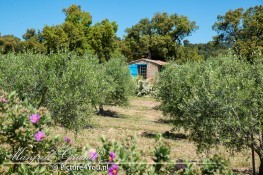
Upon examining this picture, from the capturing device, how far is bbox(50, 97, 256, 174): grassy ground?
14.5 m

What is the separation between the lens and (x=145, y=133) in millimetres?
20344

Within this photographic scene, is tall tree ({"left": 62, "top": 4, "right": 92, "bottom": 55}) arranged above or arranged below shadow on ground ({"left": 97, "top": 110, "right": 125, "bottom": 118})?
above

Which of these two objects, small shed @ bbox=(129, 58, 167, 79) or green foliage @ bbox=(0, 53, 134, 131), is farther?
small shed @ bbox=(129, 58, 167, 79)

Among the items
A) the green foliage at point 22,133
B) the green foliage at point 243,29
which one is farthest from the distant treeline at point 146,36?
the green foliage at point 22,133

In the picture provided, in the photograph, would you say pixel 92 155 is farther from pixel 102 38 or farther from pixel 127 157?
pixel 102 38

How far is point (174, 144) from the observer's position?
17.7 meters

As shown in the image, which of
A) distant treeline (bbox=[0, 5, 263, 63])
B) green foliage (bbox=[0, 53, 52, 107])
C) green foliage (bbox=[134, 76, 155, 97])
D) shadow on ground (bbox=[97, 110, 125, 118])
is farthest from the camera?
distant treeline (bbox=[0, 5, 263, 63])

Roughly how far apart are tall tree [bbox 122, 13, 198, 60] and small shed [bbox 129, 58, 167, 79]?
38.1ft

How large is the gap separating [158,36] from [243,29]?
757 inches

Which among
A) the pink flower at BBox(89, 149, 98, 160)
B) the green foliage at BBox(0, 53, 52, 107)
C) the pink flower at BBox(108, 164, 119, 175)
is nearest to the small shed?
the green foliage at BBox(0, 53, 52, 107)

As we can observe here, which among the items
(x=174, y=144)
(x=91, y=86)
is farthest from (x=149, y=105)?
(x=91, y=86)

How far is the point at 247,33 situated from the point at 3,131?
51469 mm

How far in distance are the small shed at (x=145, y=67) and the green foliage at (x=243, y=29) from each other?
1263 centimetres

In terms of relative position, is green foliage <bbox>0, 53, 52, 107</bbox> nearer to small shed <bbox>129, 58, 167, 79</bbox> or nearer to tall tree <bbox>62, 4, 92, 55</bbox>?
tall tree <bbox>62, 4, 92, 55</bbox>
